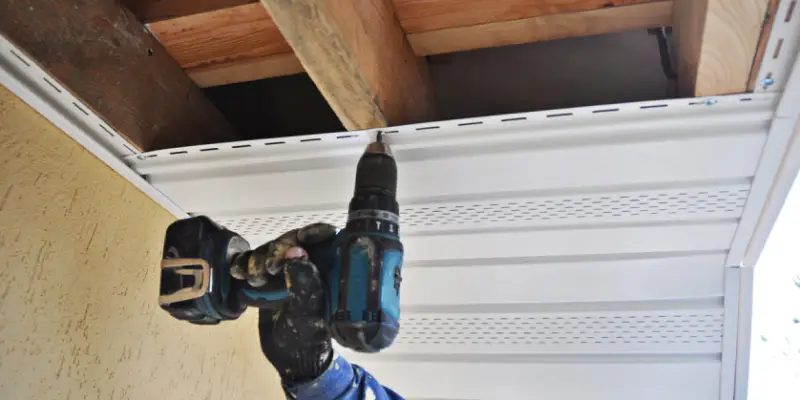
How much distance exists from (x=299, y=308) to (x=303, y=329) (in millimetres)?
31

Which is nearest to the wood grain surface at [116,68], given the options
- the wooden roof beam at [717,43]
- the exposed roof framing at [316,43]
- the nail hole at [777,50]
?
the exposed roof framing at [316,43]

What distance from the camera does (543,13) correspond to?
43.7 inches

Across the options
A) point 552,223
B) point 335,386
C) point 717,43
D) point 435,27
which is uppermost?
point 435,27

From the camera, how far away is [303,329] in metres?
0.89

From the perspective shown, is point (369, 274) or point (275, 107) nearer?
point (369, 274)

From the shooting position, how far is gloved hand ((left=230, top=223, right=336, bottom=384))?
2.91 feet

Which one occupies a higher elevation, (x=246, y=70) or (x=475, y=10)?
(x=475, y=10)

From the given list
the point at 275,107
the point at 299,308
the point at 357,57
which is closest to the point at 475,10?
the point at 357,57

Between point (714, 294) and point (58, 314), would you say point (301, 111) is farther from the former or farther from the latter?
point (714, 294)

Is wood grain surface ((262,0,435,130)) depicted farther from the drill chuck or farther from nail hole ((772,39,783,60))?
nail hole ((772,39,783,60))

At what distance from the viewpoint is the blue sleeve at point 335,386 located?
0.93 m

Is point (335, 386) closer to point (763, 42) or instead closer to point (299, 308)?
point (299, 308)

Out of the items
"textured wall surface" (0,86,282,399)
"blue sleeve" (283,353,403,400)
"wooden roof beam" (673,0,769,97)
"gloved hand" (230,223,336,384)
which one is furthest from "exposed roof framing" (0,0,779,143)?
"blue sleeve" (283,353,403,400)

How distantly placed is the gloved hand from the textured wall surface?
372mm
